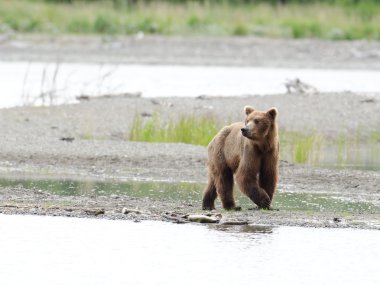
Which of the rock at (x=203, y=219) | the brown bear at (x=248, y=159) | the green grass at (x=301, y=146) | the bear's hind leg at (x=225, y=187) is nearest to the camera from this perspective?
the rock at (x=203, y=219)

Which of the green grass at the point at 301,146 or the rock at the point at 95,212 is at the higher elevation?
the green grass at the point at 301,146

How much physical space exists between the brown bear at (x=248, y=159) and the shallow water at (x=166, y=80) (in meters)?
10.5

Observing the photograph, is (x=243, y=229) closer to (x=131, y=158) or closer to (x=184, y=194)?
(x=184, y=194)

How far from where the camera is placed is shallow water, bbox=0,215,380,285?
397 inches

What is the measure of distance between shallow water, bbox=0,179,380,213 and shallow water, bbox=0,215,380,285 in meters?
1.59

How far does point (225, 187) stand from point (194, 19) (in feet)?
94.2

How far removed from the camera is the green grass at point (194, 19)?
4012 cm

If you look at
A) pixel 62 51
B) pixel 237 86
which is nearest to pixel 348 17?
pixel 62 51

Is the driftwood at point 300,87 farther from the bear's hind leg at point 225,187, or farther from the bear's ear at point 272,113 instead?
the bear's ear at point 272,113

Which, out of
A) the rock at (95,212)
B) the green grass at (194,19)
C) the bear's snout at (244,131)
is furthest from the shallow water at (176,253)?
the green grass at (194,19)

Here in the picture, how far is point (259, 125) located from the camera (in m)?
12.5

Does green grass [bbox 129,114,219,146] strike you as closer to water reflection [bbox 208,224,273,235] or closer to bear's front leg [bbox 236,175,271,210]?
bear's front leg [bbox 236,175,271,210]

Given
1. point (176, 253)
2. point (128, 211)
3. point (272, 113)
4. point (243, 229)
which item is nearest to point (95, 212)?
point (128, 211)

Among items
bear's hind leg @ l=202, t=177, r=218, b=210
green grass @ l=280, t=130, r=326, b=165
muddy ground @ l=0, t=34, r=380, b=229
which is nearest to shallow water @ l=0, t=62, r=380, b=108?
muddy ground @ l=0, t=34, r=380, b=229
